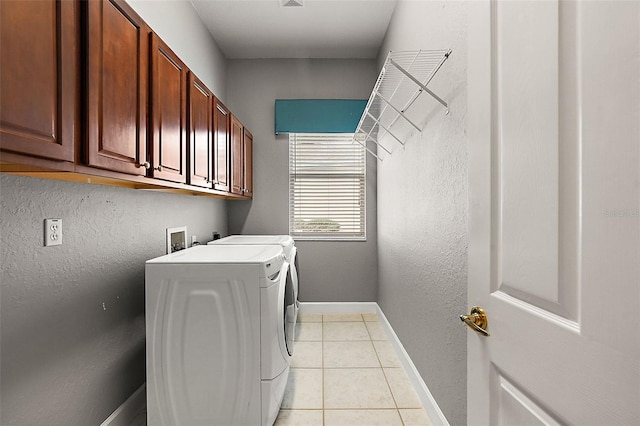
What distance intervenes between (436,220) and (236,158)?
1.87m

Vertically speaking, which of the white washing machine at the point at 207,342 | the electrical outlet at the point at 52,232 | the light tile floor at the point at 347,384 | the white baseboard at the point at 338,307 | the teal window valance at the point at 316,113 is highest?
the teal window valance at the point at 316,113

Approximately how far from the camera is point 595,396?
0.52m

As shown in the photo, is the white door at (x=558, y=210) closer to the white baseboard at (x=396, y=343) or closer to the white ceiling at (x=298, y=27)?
the white baseboard at (x=396, y=343)

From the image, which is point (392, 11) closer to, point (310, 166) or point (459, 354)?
point (310, 166)

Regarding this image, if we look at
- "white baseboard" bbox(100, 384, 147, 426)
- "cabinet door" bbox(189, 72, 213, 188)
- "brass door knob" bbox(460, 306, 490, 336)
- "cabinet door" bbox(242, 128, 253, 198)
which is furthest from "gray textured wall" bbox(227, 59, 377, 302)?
"brass door knob" bbox(460, 306, 490, 336)

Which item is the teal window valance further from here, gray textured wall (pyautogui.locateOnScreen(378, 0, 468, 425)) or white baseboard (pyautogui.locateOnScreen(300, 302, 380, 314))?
white baseboard (pyautogui.locateOnScreen(300, 302, 380, 314))

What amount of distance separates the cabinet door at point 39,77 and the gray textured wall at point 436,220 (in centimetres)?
141

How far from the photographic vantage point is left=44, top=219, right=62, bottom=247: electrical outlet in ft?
4.03

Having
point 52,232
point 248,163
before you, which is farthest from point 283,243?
point 52,232

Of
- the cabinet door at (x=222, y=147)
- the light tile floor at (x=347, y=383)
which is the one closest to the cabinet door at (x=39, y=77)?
the cabinet door at (x=222, y=147)

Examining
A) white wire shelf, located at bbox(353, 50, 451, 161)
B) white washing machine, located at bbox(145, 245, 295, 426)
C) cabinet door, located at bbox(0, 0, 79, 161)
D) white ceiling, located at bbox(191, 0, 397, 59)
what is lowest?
white washing machine, located at bbox(145, 245, 295, 426)

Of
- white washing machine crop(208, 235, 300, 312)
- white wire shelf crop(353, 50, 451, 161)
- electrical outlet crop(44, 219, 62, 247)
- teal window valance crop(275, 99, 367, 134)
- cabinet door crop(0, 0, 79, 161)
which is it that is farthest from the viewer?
teal window valance crop(275, 99, 367, 134)

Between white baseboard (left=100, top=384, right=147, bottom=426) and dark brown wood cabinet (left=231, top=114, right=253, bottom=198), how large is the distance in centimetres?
156

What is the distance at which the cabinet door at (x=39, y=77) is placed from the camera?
0.77m
